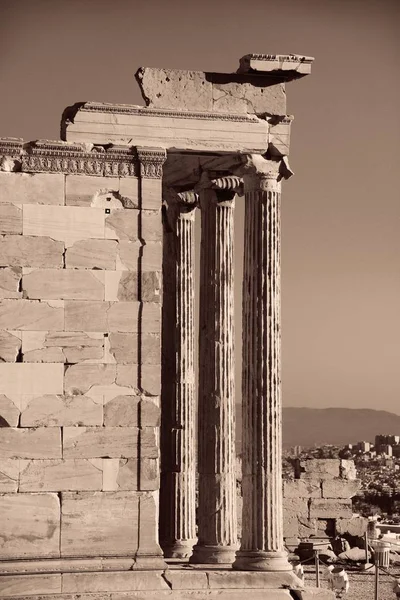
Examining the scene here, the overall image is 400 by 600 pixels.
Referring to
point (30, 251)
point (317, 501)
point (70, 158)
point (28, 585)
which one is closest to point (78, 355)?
point (30, 251)

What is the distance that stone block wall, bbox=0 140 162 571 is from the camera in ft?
110

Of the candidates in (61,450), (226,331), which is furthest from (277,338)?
(61,450)

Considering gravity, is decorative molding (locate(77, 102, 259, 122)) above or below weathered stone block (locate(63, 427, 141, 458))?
above

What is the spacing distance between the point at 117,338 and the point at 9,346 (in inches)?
78.3

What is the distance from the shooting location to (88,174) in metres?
34.5

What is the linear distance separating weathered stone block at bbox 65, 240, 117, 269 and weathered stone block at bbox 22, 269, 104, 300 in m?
0.15

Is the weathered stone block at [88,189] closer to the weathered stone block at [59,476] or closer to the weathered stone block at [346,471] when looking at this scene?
the weathered stone block at [59,476]

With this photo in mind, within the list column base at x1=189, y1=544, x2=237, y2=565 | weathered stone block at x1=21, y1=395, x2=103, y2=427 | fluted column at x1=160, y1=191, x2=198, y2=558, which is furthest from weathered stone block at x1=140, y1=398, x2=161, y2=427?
fluted column at x1=160, y1=191, x2=198, y2=558

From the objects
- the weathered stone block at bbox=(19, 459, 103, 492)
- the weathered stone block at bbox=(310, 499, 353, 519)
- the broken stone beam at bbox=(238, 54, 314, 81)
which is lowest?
the weathered stone block at bbox=(310, 499, 353, 519)

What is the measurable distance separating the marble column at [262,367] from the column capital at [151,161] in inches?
75.1

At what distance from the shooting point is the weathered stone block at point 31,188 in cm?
3409

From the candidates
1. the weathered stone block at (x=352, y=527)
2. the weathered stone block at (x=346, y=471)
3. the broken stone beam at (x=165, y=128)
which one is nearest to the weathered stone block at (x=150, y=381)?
the broken stone beam at (x=165, y=128)

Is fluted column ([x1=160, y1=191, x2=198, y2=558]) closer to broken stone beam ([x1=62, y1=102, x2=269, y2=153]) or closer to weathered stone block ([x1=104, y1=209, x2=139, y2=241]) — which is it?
broken stone beam ([x1=62, y1=102, x2=269, y2=153])

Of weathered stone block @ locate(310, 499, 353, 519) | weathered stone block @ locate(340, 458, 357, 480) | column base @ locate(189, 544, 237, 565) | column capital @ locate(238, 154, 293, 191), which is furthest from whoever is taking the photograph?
weathered stone block @ locate(340, 458, 357, 480)
